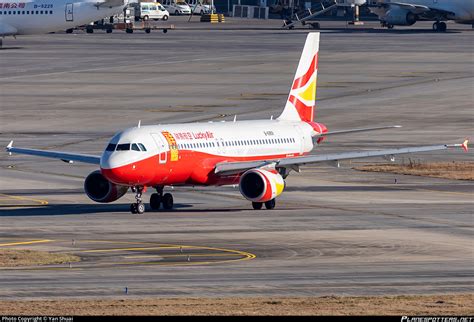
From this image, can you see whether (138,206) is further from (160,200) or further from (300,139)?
(300,139)

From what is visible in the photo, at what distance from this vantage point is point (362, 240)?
50531 millimetres

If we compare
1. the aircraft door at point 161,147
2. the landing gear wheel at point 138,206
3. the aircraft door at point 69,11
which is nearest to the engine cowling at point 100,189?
the landing gear wheel at point 138,206

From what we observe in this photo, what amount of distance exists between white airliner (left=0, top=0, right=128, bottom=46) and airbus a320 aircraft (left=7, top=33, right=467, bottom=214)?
117 meters

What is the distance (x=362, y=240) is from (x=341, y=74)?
296 ft

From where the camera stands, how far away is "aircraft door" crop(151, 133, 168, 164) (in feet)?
185

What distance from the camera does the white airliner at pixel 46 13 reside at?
177 m

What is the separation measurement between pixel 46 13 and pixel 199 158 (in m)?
123

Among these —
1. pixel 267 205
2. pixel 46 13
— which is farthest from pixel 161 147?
pixel 46 13

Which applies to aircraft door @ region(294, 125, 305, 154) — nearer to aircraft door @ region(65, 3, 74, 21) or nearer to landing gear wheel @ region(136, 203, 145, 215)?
landing gear wheel @ region(136, 203, 145, 215)

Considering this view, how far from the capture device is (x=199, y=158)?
5850cm

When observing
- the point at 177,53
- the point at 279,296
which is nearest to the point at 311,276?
the point at 279,296

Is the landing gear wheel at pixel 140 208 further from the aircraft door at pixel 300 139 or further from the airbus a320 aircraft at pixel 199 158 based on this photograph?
the aircraft door at pixel 300 139

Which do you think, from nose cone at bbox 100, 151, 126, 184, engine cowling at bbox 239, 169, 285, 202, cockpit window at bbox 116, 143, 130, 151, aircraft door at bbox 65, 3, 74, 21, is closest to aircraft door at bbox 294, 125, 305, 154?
engine cowling at bbox 239, 169, 285, 202

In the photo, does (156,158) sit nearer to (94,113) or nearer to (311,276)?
(311,276)
